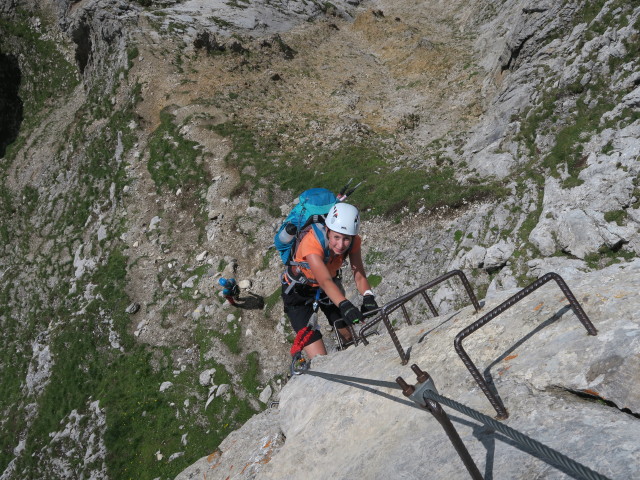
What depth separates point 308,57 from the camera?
1275 inches

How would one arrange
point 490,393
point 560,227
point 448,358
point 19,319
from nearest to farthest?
1. point 490,393
2. point 448,358
3. point 560,227
4. point 19,319

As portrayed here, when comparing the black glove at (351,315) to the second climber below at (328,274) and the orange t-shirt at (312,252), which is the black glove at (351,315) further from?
the orange t-shirt at (312,252)

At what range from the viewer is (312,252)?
272 inches

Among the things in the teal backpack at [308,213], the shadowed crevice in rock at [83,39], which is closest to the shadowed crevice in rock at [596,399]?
the teal backpack at [308,213]

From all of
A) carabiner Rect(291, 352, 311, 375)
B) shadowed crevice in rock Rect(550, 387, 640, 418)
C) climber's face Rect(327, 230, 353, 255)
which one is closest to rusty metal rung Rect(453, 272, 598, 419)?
shadowed crevice in rock Rect(550, 387, 640, 418)

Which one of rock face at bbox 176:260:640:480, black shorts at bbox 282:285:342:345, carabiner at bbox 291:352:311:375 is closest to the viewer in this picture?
rock face at bbox 176:260:640:480

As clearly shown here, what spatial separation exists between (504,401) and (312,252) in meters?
3.77

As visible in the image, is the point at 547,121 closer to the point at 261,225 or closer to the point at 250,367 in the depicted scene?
the point at 261,225

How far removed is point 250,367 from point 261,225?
675 centimetres

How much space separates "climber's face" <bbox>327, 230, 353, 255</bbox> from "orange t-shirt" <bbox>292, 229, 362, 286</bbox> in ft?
0.80

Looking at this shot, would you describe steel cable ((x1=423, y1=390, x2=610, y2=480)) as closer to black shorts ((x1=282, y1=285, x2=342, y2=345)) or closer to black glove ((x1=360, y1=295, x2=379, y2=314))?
black glove ((x1=360, y1=295, x2=379, y2=314))

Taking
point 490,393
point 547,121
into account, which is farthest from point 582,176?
point 490,393

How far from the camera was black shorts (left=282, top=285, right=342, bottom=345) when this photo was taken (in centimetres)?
862

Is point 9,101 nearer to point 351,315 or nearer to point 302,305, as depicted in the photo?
point 302,305
